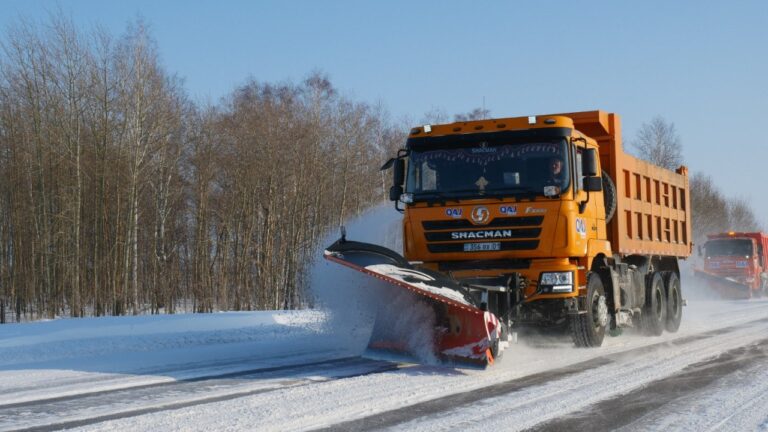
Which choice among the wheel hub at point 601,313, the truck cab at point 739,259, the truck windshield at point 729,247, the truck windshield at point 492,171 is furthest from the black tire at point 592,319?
the truck windshield at point 729,247

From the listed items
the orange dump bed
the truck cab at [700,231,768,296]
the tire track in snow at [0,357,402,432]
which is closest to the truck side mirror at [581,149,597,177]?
the orange dump bed

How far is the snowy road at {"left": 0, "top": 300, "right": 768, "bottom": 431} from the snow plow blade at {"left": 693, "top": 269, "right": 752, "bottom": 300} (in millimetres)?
19599

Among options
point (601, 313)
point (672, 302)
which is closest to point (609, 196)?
point (601, 313)

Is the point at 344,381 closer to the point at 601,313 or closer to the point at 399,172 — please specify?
the point at 399,172

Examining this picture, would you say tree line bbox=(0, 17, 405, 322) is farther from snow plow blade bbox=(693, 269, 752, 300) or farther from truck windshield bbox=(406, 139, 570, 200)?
snow plow blade bbox=(693, 269, 752, 300)

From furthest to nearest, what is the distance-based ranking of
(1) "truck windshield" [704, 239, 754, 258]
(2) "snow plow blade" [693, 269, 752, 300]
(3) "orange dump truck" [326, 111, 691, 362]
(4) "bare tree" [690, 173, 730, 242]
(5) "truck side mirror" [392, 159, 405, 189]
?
1. (4) "bare tree" [690, 173, 730, 242]
2. (1) "truck windshield" [704, 239, 754, 258]
3. (2) "snow plow blade" [693, 269, 752, 300]
4. (5) "truck side mirror" [392, 159, 405, 189]
5. (3) "orange dump truck" [326, 111, 691, 362]

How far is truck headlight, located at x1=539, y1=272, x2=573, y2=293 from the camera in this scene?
33.7 feet

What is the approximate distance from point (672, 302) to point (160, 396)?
11.2 metres

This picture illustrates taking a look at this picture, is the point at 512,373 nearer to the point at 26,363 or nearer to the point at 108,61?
the point at 26,363

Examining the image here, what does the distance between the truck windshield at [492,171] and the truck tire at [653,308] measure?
5330 mm

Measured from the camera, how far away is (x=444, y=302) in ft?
29.9

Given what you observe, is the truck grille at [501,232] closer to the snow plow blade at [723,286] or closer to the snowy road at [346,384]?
the snowy road at [346,384]

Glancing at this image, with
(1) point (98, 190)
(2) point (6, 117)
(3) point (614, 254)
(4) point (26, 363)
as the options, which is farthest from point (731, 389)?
(2) point (6, 117)

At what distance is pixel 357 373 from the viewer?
909 centimetres
